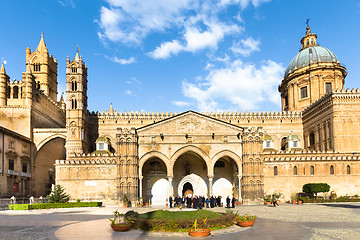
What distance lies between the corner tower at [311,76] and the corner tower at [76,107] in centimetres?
3663

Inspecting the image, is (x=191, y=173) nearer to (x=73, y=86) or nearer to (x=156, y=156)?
(x=156, y=156)

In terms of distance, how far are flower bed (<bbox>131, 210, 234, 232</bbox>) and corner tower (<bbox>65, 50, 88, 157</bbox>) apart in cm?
3193

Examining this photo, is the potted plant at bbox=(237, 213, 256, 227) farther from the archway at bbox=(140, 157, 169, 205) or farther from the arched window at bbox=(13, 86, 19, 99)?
the arched window at bbox=(13, 86, 19, 99)

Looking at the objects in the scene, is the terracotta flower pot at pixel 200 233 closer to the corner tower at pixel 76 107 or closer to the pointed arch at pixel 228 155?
the pointed arch at pixel 228 155

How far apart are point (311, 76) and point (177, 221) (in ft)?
159

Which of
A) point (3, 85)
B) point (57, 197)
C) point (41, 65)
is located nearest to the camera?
point (57, 197)

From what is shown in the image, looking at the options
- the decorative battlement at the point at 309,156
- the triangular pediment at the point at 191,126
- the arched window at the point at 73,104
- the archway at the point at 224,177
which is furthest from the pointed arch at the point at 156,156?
the arched window at the point at 73,104

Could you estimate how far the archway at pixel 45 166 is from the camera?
48469 mm

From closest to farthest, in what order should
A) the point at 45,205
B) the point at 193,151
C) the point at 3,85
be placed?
the point at 45,205, the point at 193,151, the point at 3,85

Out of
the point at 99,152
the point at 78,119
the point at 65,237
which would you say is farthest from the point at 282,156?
the point at 65,237

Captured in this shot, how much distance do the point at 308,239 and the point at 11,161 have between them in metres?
38.6

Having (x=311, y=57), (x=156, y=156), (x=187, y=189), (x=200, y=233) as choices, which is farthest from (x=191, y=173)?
(x=311, y=57)

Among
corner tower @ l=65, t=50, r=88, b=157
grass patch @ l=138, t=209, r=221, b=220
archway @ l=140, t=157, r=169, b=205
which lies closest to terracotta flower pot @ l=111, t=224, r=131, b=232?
grass patch @ l=138, t=209, r=221, b=220

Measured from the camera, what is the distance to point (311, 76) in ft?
184
